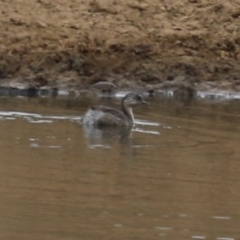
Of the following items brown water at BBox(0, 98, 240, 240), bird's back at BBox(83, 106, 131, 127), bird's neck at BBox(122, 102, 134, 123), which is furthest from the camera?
bird's neck at BBox(122, 102, 134, 123)

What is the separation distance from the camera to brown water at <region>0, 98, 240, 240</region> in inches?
436

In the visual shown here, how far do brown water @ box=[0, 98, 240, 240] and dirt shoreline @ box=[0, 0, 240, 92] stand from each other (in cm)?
340

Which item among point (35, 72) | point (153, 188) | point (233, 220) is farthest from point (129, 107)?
point (233, 220)

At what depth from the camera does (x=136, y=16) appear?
23.6m

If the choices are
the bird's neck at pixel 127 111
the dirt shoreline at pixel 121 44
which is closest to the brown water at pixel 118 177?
the bird's neck at pixel 127 111

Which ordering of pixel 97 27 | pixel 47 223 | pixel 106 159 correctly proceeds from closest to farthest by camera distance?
pixel 47 223 < pixel 106 159 < pixel 97 27

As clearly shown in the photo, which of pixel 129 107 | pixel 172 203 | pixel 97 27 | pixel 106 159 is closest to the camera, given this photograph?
pixel 172 203

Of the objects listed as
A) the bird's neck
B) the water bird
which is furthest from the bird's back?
the bird's neck

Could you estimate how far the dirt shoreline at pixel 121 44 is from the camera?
71.3 feet

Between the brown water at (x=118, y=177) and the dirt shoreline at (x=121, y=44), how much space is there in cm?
340

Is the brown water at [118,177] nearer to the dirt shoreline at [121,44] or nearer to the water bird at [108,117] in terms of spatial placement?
the water bird at [108,117]

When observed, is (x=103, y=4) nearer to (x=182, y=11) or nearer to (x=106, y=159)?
(x=182, y=11)

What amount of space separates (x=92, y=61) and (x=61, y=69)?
2.03ft

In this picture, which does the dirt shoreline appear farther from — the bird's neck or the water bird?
the water bird
